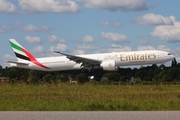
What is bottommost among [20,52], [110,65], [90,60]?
[110,65]

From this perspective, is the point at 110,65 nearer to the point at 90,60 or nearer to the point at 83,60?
the point at 90,60

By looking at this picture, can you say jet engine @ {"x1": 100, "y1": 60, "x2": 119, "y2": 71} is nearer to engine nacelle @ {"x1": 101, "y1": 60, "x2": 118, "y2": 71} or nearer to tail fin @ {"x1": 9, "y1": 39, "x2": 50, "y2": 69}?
engine nacelle @ {"x1": 101, "y1": 60, "x2": 118, "y2": 71}

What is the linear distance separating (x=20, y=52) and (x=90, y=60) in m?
11.7

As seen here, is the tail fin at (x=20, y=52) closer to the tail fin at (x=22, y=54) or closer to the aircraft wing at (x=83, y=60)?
the tail fin at (x=22, y=54)

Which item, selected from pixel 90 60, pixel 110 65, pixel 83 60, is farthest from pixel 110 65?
pixel 83 60

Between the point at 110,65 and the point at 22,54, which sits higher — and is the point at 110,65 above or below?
below

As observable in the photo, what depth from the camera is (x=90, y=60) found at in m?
51.2

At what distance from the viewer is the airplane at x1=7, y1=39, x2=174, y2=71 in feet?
161

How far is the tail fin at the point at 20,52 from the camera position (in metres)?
57.3

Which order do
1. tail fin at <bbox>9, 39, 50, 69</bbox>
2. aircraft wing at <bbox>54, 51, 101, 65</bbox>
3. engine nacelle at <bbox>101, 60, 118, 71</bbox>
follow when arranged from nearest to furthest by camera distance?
engine nacelle at <bbox>101, 60, 118, 71</bbox>
aircraft wing at <bbox>54, 51, 101, 65</bbox>
tail fin at <bbox>9, 39, 50, 69</bbox>

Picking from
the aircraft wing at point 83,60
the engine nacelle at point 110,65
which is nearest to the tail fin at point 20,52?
the aircraft wing at point 83,60

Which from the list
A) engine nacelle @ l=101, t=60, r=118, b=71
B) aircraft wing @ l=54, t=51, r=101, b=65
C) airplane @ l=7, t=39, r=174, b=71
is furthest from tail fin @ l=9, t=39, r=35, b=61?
engine nacelle @ l=101, t=60, r=118, b=71
